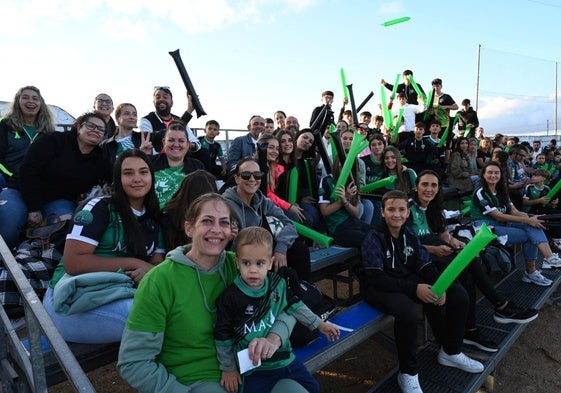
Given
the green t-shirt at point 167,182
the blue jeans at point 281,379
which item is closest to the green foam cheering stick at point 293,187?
the green t-shirt at point 167,182

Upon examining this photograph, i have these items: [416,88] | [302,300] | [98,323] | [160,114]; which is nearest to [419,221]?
[302,300]

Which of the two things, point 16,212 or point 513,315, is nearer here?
point 16,212

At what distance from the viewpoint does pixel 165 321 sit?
165 cm

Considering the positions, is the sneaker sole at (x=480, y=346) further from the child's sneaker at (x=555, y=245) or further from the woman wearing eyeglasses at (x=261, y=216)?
the child's sneaker at (x=555, y=245)

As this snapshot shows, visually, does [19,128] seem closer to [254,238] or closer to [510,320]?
[254,238]

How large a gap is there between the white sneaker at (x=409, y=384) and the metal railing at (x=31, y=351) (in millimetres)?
2222

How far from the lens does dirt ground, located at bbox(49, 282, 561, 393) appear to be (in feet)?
11.6

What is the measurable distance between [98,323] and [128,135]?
2.64m

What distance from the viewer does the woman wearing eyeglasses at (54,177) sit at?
116 inches

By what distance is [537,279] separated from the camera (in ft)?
15.9

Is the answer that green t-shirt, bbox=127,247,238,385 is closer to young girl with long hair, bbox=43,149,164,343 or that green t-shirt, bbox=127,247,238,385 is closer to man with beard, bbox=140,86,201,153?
young girl with long hair, bbox=43,149,164,343

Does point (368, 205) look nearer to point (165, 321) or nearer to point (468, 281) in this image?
point (468, 281)

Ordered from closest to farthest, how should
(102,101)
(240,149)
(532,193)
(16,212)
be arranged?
(16,212) < (102,101) < (240,149) < (532,193)

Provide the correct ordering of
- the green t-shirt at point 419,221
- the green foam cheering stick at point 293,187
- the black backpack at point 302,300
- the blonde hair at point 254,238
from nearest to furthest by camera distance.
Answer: the blonde hair at point 254,238 < the black backpack at point 302,300 < the green t-shirt at point 419,221 < the green foam cheering stick at point 293,187
